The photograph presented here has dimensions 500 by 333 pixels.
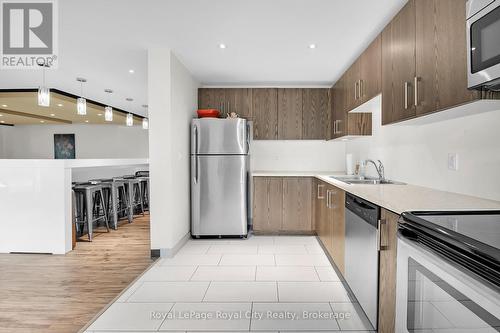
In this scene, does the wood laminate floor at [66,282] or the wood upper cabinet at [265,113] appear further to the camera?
the wood upper cabinet at [265,113]

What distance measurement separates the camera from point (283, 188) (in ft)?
14.5

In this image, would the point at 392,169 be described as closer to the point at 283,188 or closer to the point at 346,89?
the point at 346,89

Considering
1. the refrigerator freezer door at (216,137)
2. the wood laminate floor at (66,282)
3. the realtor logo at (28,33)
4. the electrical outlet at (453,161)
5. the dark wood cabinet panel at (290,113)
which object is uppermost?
the realtor logo at (28,33)

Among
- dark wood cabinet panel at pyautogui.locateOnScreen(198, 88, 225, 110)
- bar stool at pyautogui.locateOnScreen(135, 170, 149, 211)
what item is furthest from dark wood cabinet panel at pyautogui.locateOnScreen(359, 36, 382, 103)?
bar stool at pyautogui.locateOnScreen(135, 170, 149, 211)

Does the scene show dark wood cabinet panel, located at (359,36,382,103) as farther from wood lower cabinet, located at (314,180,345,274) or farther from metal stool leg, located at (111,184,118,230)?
metal stool leg, located at (111,184,118,230)

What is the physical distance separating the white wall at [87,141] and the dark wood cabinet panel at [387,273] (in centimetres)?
910

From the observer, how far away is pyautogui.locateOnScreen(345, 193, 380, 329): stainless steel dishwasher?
1919mm

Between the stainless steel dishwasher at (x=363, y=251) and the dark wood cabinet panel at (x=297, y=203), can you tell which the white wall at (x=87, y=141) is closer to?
the dark wood cabinet panel at (x=297, y=203)

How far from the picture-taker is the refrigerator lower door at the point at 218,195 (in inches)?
165

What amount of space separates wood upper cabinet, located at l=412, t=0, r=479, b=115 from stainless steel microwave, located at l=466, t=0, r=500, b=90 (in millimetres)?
128

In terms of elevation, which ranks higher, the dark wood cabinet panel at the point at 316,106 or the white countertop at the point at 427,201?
the dark wood cabinet panel at the point at 316,106

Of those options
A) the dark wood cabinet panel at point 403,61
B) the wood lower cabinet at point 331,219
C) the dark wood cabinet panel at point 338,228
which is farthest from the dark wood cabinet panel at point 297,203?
the dark wood cabinet panel at point 403,61

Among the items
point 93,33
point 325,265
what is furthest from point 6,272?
point 325,265

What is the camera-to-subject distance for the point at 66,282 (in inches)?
112
